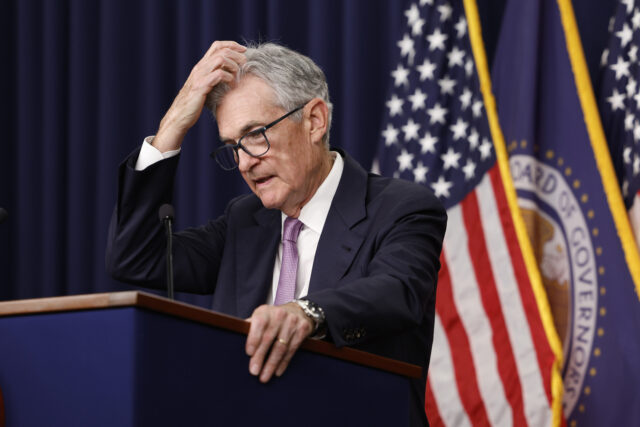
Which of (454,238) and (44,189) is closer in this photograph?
(454,238)

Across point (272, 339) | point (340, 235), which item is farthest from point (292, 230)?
point (272, 339)

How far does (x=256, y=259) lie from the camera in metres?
1.99

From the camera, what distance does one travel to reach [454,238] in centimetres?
330

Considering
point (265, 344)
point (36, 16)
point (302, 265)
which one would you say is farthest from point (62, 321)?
point (36, 16)

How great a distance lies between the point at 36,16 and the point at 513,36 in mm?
2441

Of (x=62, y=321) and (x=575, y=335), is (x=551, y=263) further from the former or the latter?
(x=62, y=321)

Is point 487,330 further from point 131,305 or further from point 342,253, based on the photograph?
point 131,305

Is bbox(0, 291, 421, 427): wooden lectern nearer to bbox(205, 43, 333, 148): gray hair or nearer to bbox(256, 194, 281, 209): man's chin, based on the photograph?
bbox(256, 194, 281, 209): man's chin

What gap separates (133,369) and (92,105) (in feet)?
11.2

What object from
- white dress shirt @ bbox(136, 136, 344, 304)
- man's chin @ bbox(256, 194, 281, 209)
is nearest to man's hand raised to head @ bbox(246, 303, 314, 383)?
white dress shirt @ bbox(136, 136, 344, 304)

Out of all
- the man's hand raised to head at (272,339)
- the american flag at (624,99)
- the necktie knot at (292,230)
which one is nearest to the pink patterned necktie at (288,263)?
the necktie knot at (292,230)

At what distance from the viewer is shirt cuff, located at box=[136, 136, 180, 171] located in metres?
1.91

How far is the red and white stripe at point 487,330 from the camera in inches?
121

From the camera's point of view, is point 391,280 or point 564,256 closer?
point 391,280
